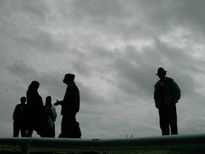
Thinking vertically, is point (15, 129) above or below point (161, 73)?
below

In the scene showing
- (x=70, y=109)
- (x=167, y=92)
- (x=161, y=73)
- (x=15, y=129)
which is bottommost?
(x=15, y=129)

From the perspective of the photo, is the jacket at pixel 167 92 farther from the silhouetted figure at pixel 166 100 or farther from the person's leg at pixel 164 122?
the person's leg at pixel 164 122

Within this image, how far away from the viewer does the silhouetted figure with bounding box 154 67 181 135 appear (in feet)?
27.5

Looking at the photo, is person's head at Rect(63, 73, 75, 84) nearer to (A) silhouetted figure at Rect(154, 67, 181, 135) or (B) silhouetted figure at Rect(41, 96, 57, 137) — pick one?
(B) silhouetted figure at Rect(41, 96, 57, 137)

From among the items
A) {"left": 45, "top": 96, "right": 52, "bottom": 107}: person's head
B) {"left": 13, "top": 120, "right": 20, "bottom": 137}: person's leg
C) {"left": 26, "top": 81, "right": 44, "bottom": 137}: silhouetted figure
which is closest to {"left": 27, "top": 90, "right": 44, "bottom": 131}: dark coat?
{"left": 26, "top": 81, "right": 44, "bottom": 137}: silhouetted figure

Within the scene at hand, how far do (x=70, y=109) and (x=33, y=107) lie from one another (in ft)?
5.79

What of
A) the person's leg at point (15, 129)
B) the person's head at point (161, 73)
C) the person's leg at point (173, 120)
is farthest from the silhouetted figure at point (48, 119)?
the person's leg at point (173, 120)

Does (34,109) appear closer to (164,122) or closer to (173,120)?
(164,122)

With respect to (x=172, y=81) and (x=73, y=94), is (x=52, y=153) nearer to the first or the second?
(x=73, y=94)

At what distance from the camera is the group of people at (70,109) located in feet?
26.2

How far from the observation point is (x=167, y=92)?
8547mm

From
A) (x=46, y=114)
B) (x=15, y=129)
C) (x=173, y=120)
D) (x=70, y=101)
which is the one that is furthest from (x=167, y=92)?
(x=15, y=129)

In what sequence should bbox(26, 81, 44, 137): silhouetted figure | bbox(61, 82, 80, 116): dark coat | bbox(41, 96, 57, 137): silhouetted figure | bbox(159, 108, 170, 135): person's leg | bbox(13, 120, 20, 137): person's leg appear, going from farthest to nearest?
bbox(13, 120, 20, 137): person's leg, bbox(41, 96, 57, 137): silhouetted figure, bbox(26, 81, 44, 137): silhouetted figure, bbox(159, 108, 170, 135): person's leg, bbox(61, 82, 80, 116): dark coat

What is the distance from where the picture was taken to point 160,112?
28.3ft
